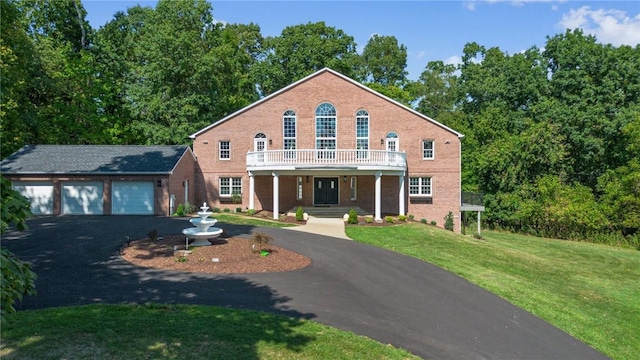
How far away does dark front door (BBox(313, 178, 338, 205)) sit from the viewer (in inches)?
1166

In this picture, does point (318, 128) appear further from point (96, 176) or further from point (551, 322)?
point (551, 322)

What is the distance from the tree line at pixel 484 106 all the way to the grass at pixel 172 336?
83.2 feet

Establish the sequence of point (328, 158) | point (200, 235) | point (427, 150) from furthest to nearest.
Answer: point (427, 150) → point (328, 158) → point (200, 235)

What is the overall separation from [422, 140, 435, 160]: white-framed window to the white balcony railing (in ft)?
11.6

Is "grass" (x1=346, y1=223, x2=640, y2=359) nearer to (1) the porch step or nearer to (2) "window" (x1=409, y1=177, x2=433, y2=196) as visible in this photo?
(2) "window" (x1=409, y1=177, x2=433, y2=196)

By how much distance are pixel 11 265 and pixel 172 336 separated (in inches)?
127

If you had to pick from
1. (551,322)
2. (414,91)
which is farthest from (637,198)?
(414,91)

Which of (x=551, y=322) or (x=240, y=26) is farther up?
(x=240, y=26)

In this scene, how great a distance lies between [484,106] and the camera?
43.4 meters

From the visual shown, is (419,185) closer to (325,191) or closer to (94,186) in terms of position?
(325,191)

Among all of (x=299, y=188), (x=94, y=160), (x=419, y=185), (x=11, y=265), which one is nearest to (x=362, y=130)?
(x=419, y=185)

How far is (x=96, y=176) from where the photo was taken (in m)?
25.1

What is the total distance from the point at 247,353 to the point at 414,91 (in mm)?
53839

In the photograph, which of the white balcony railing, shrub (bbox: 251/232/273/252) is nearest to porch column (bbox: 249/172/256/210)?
the white balcony railing
